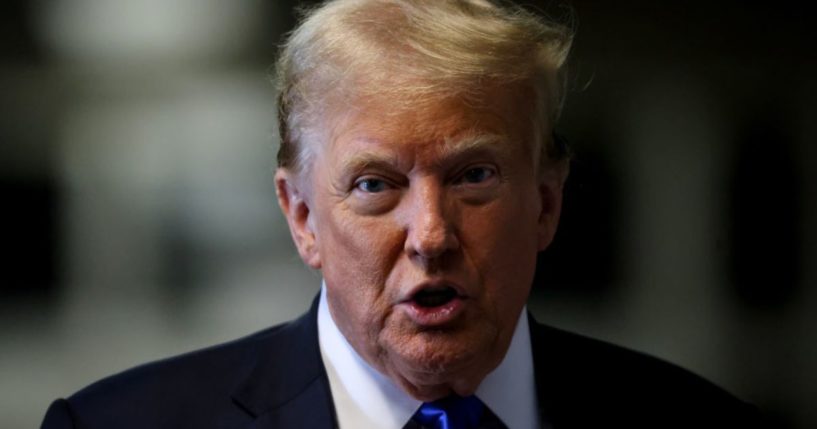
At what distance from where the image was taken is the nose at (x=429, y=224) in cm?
173

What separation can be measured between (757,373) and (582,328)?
33 cm

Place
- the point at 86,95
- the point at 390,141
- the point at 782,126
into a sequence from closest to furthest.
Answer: the point at 390,141 → the point at 86,95 → the point at 782,126

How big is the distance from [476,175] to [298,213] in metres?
0.27

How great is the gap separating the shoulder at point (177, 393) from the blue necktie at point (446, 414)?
219 mm

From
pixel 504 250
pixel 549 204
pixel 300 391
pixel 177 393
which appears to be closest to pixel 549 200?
pixel 549 204

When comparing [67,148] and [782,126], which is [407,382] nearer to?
[67,148]

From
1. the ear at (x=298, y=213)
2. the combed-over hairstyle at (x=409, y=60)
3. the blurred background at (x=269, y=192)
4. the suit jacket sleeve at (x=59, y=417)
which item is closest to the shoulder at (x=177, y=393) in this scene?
the suit jacket sleeve at (x=59, y=417)

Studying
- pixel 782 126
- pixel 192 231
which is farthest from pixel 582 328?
pixel 192 231

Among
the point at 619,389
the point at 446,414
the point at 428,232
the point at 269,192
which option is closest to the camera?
the point at 428,232

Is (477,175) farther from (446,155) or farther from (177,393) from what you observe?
(177,393)

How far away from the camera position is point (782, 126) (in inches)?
107

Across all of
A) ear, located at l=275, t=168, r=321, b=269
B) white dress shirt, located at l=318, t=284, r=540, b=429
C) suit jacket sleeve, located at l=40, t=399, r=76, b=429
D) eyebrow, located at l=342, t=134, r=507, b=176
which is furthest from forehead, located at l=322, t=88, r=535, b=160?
suit jacket sleeve, located at l=40, t=399, r=76, b=429

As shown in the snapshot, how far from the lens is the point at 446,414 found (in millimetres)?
1866

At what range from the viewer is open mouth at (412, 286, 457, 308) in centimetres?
177
